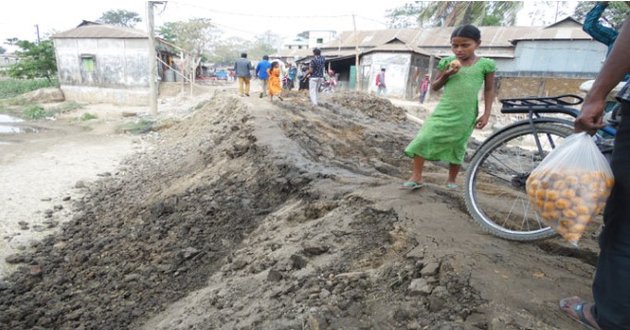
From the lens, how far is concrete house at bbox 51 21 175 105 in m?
20.8

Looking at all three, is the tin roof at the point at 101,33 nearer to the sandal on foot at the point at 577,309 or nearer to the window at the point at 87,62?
the window at the point at 87,62

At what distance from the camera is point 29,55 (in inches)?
948

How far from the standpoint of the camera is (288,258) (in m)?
2.49

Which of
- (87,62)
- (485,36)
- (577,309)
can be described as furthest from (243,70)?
(485,36)

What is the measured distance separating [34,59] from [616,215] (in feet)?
98.5

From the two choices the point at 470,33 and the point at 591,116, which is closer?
the point at 591,116

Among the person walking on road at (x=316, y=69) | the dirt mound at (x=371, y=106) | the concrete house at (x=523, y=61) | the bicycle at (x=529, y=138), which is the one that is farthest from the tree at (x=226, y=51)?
the bicycle at (x=529, y=138)

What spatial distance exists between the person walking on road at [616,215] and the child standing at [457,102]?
1.47 metres

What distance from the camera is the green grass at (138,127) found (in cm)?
1304

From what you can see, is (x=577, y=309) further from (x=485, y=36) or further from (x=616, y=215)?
(x=485, y=36)

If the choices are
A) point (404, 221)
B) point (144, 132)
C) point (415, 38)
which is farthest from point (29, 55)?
point (404, 221)

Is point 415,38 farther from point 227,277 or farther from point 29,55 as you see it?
point 227,277

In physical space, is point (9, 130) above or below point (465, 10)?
below

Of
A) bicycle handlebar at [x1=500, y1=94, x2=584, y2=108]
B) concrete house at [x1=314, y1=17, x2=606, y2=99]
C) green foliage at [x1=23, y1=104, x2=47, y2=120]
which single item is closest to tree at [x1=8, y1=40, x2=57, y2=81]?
green foliage at [x1=23, y1=104, x2=47, y2=120]
